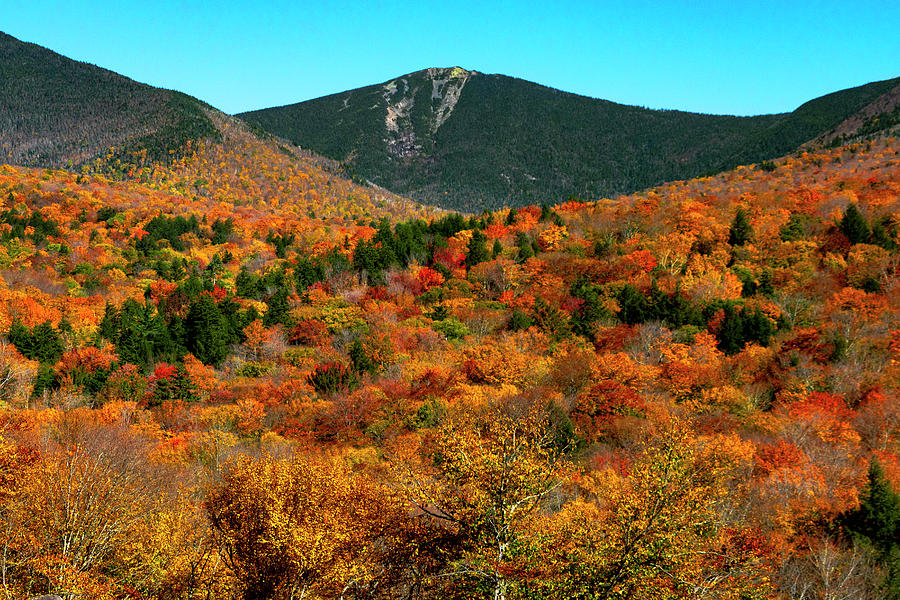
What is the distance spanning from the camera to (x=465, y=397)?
50156mm

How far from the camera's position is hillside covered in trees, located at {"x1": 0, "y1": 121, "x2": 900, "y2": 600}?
17.7 meters

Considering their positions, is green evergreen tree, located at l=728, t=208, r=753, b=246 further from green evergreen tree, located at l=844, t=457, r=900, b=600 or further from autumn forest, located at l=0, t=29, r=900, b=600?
green evergreen tree, located at l=844, t=457, r=900, b=600

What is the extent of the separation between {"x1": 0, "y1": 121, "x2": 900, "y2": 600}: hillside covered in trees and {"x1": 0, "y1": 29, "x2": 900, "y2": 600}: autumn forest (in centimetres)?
24

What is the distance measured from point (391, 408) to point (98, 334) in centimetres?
4690

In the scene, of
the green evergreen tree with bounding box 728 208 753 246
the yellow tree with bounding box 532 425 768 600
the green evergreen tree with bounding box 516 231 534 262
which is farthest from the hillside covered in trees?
the green evergreen tree with bounding box 516 231 534 262

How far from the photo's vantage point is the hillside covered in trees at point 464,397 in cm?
1769

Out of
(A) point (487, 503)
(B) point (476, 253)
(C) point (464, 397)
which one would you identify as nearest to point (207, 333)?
(C) point (464, 397)

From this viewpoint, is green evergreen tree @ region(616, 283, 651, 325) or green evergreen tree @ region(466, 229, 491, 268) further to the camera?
green evergreen tree @ region(466, 229, 491, 268)

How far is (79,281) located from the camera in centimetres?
8794

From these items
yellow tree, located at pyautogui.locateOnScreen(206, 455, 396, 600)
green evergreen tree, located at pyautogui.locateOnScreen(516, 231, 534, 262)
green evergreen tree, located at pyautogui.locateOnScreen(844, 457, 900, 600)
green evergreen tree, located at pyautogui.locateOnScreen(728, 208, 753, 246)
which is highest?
green evergreen tree, located at pyautogui.locateOnScreen(728, 208, 753, 246)

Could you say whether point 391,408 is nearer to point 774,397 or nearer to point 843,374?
point 774,397

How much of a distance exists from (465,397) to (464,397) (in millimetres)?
210

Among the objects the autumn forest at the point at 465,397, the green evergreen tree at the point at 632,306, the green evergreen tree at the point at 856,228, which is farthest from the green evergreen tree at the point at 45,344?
the green evergreen tree at the point at 856,228

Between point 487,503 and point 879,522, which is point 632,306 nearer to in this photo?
point 879,522
